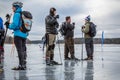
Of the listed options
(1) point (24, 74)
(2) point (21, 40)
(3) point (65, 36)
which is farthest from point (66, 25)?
(1) point (24, 74)

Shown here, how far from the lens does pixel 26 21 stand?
14148 millimetres

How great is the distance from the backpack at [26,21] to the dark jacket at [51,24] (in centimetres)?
249

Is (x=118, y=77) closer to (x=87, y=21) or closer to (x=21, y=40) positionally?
(x=21, y=40)

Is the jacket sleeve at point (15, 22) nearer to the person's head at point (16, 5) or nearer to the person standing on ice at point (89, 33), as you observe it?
the person's head at point (16, 5)

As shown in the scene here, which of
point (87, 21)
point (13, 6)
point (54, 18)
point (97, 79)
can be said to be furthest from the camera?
point (87, 21)

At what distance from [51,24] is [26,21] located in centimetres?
280

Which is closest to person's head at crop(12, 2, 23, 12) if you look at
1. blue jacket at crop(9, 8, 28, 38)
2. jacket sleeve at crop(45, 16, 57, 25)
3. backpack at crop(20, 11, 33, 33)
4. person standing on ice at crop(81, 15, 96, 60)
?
blue jacket at crop(9, 8, 28, 38)

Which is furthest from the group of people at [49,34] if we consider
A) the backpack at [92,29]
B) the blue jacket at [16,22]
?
the backpack at [92,29]

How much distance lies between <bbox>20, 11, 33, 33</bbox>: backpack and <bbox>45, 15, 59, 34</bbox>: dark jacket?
2494mm

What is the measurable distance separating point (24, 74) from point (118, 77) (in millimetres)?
2844

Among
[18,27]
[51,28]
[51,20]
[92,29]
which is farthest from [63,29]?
[18,27]

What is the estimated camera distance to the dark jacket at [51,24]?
16.7 metres

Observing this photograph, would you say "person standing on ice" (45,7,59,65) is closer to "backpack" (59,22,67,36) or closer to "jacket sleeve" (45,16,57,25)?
"jacket sleeve" (45,16,57,25)

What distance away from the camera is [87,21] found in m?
21.5
